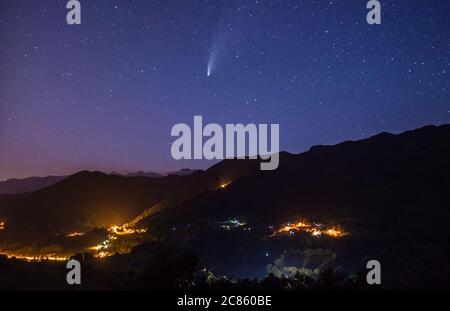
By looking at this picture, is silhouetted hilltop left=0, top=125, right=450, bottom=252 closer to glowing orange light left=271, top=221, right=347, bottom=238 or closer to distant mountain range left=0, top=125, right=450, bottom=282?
distant mountain range left=0, top=125, right=450, bottom=282

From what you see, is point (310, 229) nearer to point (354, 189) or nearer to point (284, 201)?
point (284, 201)

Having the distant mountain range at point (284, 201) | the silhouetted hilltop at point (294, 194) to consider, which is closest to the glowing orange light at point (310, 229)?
the distant mountain range at point (284, 201)

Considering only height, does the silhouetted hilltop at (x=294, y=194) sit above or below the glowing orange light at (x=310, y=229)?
above

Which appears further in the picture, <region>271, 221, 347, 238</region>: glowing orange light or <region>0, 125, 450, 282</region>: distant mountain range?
<region>0, 125, 450, 282</region>: distant mountain range

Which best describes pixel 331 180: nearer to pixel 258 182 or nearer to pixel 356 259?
pixel 258 182

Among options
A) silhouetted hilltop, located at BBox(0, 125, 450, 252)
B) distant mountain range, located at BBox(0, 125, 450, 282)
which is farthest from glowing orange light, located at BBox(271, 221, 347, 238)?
silhouetted hilltop, located at BBox(0, 125, 450, 252)

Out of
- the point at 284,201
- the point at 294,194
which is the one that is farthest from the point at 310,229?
the point at 294,194

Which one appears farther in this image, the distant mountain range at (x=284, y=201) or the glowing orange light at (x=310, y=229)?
the distant mountain range at (x=284, y=201)

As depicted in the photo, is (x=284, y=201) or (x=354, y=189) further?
(x=284, y=201)

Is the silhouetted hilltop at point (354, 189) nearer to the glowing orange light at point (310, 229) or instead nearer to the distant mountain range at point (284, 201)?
the distant mountain range at point (284, 201)

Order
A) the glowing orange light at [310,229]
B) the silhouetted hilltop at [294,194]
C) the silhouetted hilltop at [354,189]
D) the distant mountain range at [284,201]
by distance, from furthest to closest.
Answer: the silhouetted hilltop at [294,194]
the silhouetted hilltop at [354,189]
the distant mountain range at [284,201]
the glowing orange light at [310,229]

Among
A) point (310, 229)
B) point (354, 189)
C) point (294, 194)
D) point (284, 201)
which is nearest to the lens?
point (310, 229)
